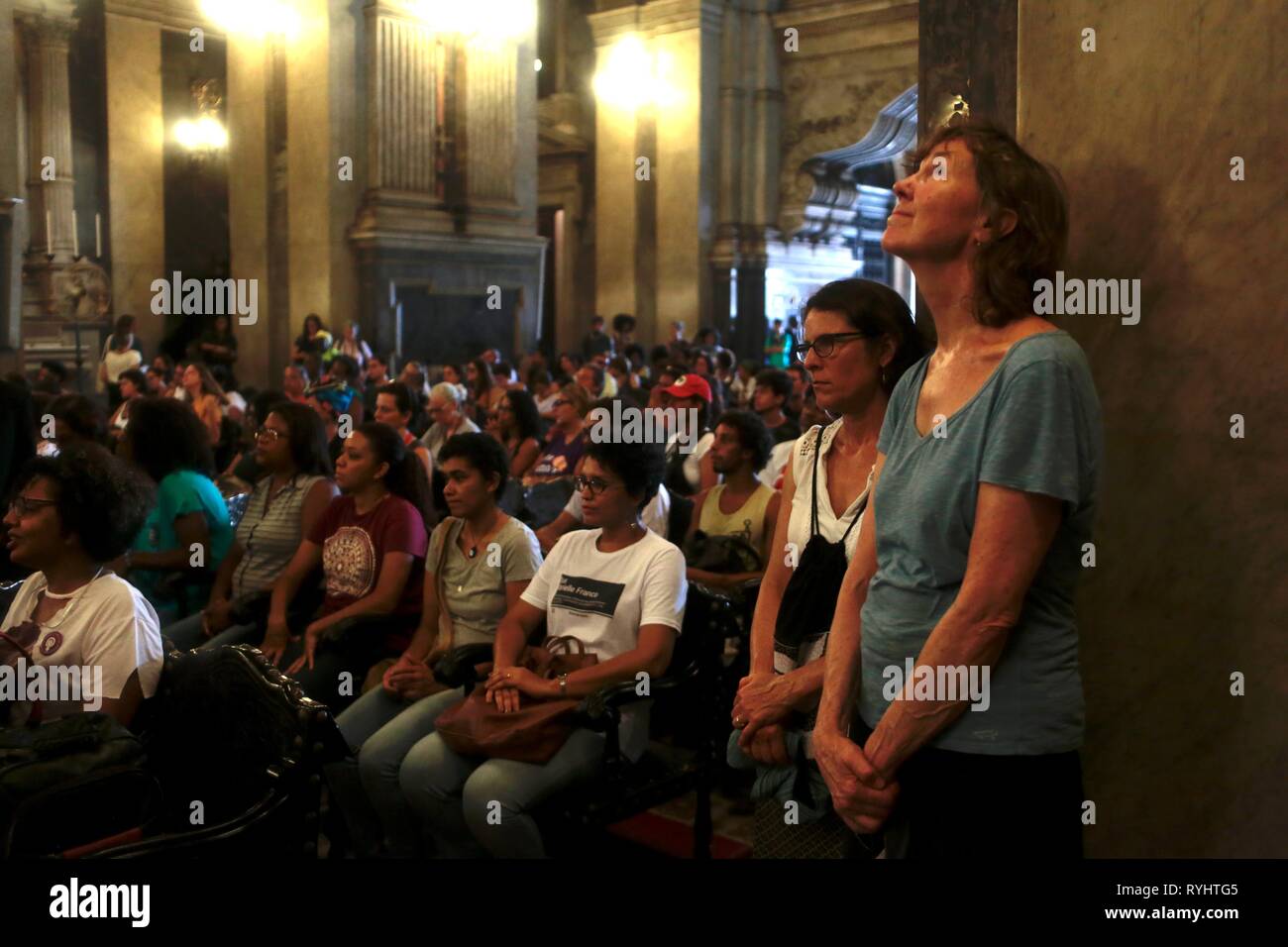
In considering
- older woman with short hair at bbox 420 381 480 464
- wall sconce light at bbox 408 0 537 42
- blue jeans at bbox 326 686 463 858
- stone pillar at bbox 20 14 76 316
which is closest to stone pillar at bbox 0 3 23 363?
older woman with short hair at bbox 420 381 480 464

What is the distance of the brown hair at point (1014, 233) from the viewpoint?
1.91 m

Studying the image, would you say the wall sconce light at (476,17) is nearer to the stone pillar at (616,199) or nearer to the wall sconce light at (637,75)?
the wall sconce light at (637,75)

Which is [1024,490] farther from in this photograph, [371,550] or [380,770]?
[371,550]

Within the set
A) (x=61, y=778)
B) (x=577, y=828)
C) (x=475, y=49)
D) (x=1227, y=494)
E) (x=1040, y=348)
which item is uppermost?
(x=475, y=49)

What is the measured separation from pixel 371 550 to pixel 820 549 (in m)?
2.29

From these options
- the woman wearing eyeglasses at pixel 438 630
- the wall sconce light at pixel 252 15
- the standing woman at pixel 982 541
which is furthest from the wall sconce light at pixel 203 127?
the standing woman at pixel 982 541

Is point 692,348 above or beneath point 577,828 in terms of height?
above

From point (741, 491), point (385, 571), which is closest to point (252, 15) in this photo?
point (741, 491)

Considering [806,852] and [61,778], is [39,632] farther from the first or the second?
[806,852]

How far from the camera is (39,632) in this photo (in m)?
2.95

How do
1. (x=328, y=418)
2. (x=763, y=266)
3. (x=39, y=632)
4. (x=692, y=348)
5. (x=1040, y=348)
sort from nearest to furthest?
(x=1040, y=348)
(x=39, y=632)
(x=328, y=418)
(x=692, y=348)
(x=763, y=266)

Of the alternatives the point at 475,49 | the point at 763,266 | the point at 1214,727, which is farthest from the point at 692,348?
the point at 1214,727
